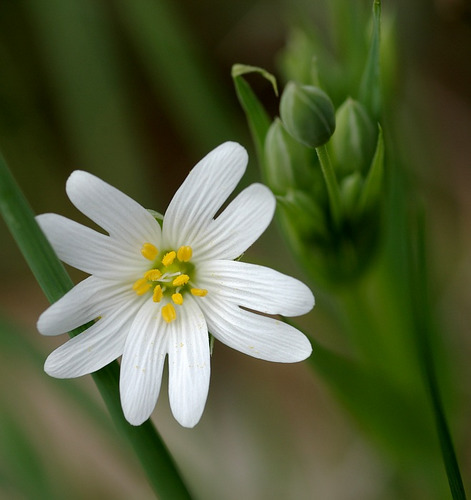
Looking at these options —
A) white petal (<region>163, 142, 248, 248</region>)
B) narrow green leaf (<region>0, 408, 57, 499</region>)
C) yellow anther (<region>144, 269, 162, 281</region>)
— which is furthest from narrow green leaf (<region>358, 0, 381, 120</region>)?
narrow green leaf (<region>0, 408, 57, 499</region>)

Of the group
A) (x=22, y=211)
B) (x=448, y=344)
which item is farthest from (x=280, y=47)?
(x=22, y=211)

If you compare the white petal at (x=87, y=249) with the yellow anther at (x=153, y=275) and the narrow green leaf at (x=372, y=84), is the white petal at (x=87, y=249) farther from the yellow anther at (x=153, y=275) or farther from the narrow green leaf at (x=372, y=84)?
the narrow green leaf at (x=372, y=84)

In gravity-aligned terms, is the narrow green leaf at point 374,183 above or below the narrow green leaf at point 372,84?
below

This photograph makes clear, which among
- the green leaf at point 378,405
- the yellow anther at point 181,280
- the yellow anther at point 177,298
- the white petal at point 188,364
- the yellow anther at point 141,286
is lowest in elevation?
the green leaf at point 378,405

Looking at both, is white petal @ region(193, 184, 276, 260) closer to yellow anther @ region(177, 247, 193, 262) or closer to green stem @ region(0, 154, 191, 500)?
yellow anther @ region(177, 247, 193, 262)

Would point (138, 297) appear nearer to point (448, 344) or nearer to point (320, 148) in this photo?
point (320, 148)

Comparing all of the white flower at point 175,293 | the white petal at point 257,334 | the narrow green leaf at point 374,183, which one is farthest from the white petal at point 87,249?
the narrow green leaf at point 374,183
